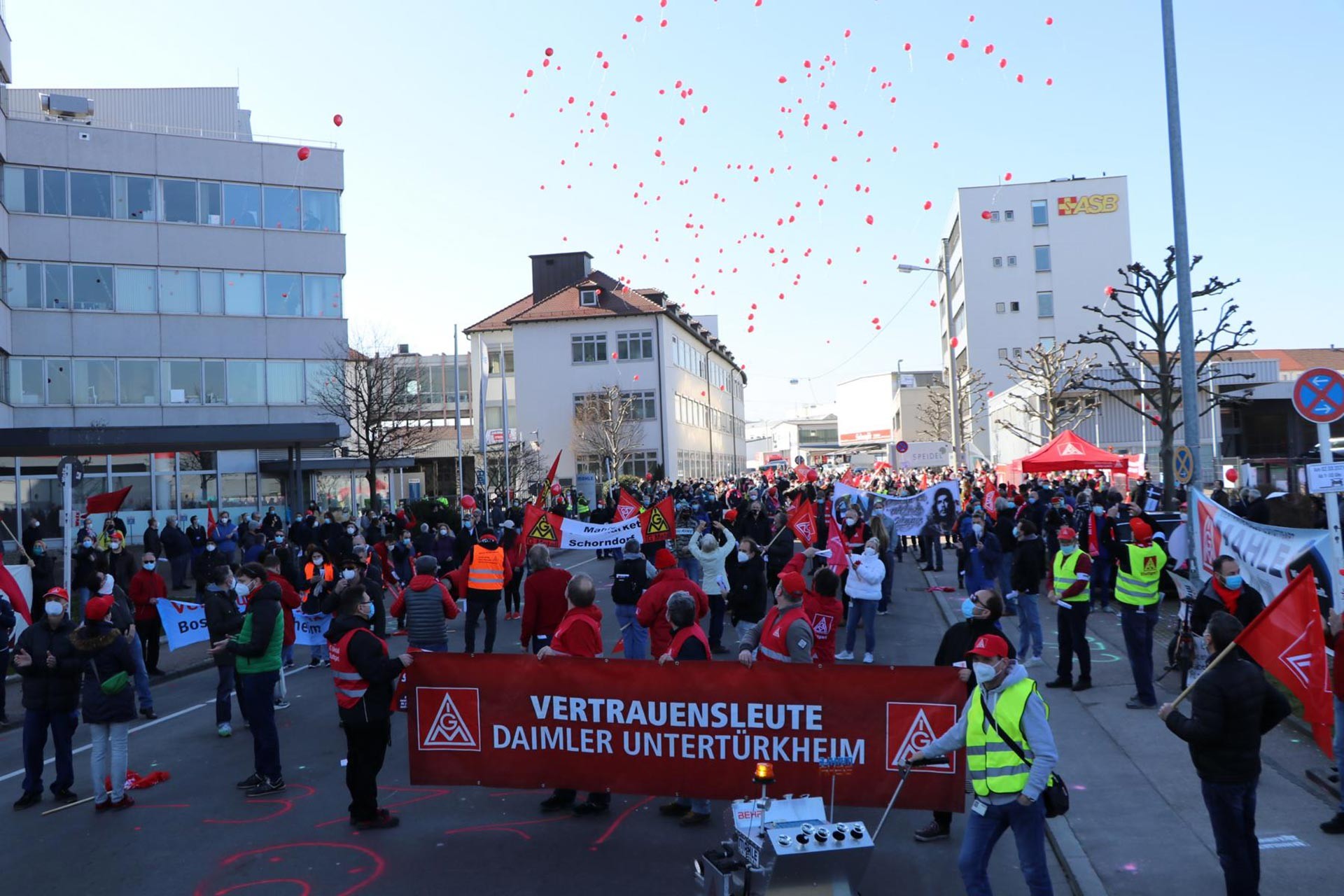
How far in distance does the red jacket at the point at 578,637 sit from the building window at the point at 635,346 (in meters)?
54.0

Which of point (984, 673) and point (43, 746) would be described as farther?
point (43, 746)

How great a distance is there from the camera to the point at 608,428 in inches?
2299

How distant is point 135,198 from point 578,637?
109 ft

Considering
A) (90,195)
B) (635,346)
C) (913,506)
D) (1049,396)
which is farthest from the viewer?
(635,346)

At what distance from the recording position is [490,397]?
67.6m

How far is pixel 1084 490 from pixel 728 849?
24.9 m

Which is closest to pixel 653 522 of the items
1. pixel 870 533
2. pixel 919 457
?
pixel 870 533

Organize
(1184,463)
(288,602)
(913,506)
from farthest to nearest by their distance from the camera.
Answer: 1. (913,506)
2. (1184,463)
3. (288,602)

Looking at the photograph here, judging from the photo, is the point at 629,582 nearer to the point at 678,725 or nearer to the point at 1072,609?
the point at 678,725

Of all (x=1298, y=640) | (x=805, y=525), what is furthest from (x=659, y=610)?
(x=805, y=525)

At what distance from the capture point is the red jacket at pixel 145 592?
46.2 ft

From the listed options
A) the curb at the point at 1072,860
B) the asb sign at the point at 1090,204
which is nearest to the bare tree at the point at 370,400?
the curb at the point at 1072,860

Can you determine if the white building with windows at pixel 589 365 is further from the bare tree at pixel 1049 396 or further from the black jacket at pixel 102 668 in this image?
the black jacket at pixel 102 668

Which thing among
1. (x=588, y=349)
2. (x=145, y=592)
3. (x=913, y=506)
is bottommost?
(x=145, y=592)
